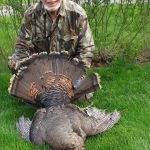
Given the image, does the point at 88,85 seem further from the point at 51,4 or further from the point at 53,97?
the point at 51,4

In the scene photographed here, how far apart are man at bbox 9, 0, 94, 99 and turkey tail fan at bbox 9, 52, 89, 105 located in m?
0.46

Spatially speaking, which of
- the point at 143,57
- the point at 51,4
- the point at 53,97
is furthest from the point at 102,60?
the point at 53,97

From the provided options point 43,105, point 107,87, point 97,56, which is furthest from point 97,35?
point 43,105

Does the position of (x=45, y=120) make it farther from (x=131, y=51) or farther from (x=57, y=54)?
(x=131, y=51)

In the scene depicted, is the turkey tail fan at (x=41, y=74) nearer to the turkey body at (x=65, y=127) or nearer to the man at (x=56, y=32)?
the turkey body at (x=65, y=127)

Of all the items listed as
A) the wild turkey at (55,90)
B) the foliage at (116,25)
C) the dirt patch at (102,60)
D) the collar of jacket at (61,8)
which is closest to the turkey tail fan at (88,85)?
the wild turkey at (55,90)

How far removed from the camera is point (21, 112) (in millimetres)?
6746

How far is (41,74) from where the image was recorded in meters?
6.24

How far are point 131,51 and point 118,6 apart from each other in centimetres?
75

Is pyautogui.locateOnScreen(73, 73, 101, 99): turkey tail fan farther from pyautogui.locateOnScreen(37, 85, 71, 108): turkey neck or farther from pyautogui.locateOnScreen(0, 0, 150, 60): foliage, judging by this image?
pyautogui.locateOnScreen(0, 0, 150, 60): foliage

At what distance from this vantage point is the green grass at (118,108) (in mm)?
5805

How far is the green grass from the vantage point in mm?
Answer: 5805

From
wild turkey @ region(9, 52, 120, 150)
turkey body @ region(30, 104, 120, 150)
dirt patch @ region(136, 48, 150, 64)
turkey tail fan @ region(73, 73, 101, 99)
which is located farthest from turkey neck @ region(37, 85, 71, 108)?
dirt patch @ region(136, 48, 150, 64)

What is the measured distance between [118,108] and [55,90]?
97 cm
